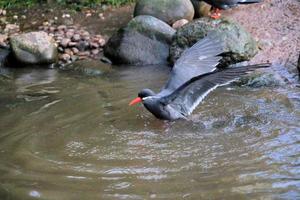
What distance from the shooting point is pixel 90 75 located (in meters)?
9.98

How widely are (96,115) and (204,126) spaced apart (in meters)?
1.46

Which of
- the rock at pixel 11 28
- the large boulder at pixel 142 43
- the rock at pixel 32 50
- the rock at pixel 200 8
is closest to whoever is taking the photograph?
the large boulder at pixel 142 43

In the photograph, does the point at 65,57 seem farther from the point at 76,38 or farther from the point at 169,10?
the point at 169,10

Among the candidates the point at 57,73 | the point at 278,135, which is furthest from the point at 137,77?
the point at 278,135

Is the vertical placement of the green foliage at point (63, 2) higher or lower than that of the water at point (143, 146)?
higher

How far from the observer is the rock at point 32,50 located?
10.7 m

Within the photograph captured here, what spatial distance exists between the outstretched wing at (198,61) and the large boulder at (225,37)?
186 centimetres

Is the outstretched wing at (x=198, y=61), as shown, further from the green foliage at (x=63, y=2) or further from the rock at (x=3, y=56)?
the green foliage at (x=63, y=2)

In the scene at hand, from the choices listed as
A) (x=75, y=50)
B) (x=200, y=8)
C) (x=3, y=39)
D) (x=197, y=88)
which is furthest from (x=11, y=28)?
(x=197, y=88)

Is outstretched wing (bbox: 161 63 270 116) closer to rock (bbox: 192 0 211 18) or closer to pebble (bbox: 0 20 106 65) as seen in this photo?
pebble (bbox: 0 20 106 65)

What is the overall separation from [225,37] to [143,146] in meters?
3.81

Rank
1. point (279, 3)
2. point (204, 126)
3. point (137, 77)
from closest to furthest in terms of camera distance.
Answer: point (204, 126)
point (137, 77)
point (279, 3)

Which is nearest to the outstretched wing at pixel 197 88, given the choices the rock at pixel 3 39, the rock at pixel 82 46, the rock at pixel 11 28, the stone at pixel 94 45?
the stone at pixel 94 45

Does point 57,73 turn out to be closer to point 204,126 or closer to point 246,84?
point 246,84
